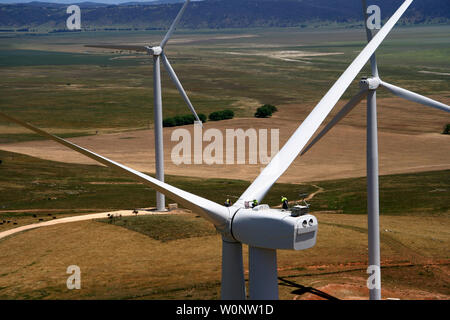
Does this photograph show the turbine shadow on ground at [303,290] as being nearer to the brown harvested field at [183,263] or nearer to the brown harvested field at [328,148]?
the brown harvested field at [183,263]

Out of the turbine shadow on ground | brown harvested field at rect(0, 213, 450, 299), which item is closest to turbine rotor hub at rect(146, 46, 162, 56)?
brown harvested field at rect(0, 213, 450, 299)

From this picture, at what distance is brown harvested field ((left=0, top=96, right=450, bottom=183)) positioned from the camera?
11094 centimetres

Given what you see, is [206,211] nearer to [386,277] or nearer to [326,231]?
[386,277]

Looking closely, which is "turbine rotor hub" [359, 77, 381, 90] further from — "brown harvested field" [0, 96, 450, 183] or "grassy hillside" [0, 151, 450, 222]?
"brown harvested field" [0, 96, 450, 183]

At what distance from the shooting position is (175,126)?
164875 millimetres

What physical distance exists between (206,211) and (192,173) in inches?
3217

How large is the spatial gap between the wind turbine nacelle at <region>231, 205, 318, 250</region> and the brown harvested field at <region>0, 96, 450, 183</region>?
75.4 m

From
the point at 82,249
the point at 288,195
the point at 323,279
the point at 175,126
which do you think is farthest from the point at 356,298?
the point at 175,126

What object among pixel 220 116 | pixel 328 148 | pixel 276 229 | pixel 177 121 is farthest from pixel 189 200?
pixel 220 116

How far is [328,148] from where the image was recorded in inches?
5138

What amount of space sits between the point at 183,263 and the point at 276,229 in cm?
2576

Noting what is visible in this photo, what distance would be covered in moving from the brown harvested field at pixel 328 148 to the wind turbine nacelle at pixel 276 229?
75.4m

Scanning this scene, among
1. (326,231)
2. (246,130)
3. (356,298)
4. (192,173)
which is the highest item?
(246,130)
